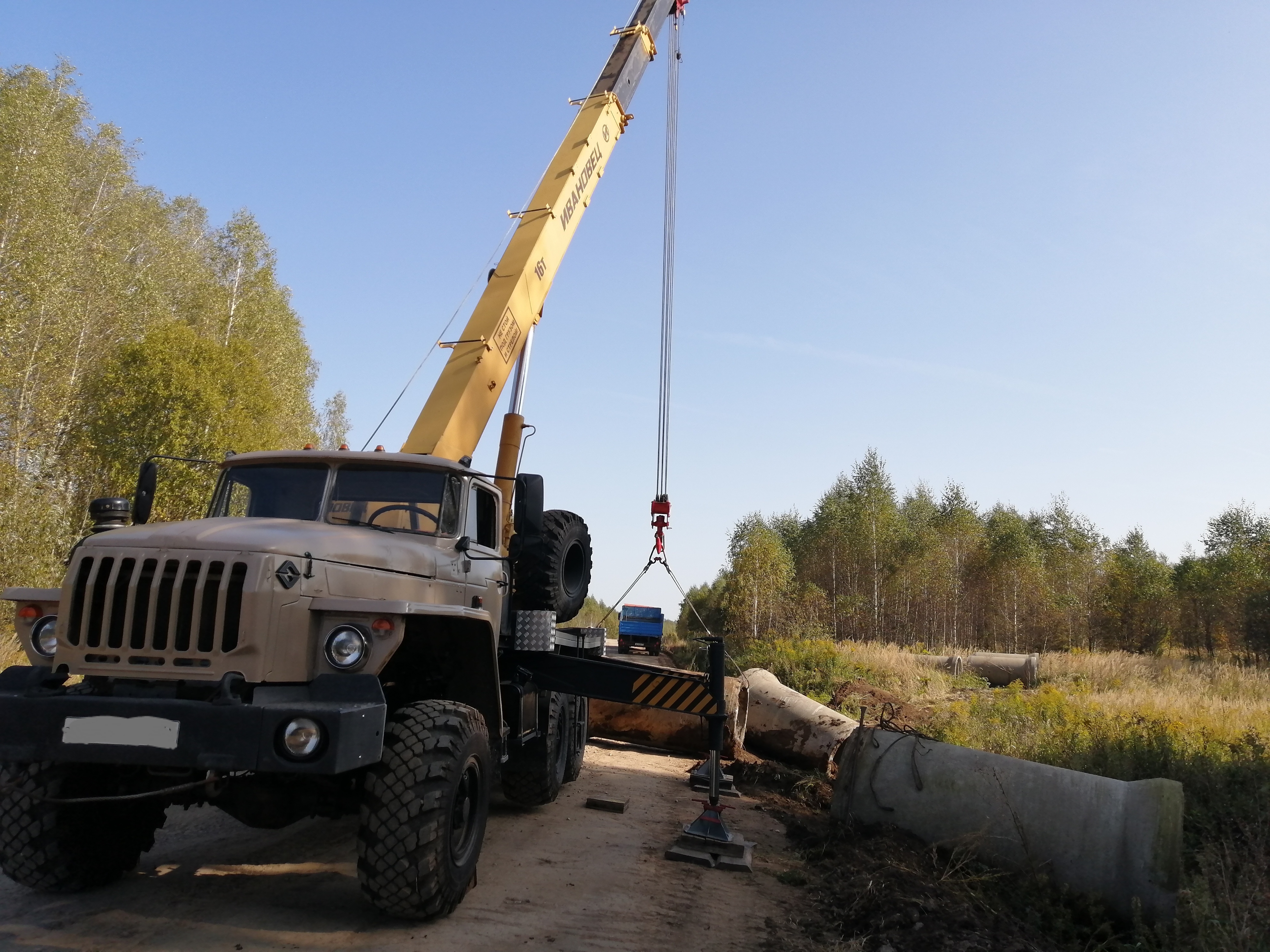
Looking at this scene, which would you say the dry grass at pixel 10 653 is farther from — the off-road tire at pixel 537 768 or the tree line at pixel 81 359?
the off-road tire at pixel 537 768

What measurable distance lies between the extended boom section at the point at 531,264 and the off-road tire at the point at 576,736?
9.22ft

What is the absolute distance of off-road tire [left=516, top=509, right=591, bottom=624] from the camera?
6949 mm

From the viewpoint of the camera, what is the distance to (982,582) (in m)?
39.8

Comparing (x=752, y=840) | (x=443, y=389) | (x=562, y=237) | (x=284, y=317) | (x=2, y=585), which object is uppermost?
(x=284, y=317)

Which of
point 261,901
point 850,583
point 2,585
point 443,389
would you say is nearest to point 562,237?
point 443,389

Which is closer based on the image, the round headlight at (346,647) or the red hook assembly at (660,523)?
the round headlight at (346,647)

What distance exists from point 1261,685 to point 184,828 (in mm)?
17640

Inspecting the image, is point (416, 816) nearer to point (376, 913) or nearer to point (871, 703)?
point (376, 913)

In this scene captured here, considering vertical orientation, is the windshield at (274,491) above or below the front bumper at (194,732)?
above

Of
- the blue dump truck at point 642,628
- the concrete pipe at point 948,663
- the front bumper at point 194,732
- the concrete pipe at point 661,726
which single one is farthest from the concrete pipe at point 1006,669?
the front bumper at point 194,732

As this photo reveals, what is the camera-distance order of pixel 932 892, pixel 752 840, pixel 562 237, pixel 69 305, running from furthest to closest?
pixel 69 305 < pixel 562 237 < pixel 752 840 < pixel 932 892

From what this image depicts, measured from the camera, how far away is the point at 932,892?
532 cm

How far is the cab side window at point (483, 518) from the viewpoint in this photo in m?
6.12

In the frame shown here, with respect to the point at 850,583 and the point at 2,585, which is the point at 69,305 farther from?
the point at 850,583
